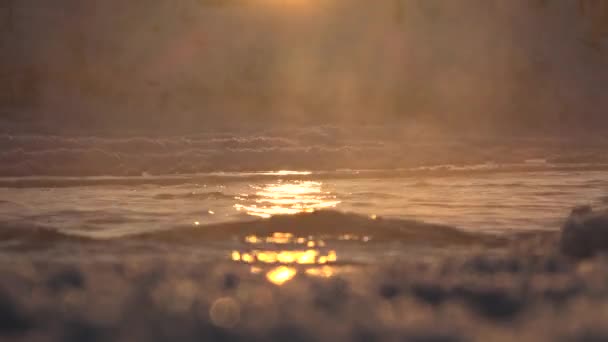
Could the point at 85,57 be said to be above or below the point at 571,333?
above

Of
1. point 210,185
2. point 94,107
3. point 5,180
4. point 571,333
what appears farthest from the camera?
point 94,107

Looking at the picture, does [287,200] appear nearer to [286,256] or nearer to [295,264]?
[286,256]

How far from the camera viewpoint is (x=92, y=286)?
78.1 inches

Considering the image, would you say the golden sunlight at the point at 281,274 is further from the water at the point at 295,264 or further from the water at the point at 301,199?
the water at the point at 301,199

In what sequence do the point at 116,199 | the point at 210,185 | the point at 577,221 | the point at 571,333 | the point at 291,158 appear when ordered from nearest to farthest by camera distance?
the point at 571,333 < the point at 577,221 < the point at 116,199 < the point at 210,185 < the point at 291,158

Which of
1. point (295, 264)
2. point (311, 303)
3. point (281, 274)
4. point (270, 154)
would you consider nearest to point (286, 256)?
point (295, 264)

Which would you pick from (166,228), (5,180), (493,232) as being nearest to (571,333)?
(493,232)

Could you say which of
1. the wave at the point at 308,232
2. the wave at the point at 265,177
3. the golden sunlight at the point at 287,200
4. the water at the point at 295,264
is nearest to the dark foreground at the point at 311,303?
the water at the point at 295,264

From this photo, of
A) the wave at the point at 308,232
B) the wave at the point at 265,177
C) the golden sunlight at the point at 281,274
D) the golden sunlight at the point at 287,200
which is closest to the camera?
the golden sunlight at the point at 281,274

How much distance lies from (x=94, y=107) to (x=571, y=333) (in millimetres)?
13596

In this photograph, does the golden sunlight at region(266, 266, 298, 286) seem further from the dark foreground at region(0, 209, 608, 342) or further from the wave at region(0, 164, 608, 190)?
the wave at region(0, 164, 608, 190)

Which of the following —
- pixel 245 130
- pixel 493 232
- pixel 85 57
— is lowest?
pixel 493 232

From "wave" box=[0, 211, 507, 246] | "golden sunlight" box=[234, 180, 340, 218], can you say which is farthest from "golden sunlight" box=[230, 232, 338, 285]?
"golden sunlight" box=[234, 180, 340, 218]

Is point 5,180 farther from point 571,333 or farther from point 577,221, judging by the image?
point 571,333
